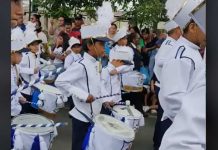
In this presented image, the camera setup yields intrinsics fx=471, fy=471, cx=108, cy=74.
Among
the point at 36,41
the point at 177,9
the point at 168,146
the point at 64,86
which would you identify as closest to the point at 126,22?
the point at 36,41

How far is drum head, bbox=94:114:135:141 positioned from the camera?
3.74m

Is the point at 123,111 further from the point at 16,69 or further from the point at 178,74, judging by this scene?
the point at 178,74

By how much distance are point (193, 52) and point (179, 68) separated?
0.17m

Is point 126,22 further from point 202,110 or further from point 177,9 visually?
point 202,110

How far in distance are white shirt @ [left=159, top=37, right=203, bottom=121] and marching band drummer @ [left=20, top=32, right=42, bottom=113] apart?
2353 millimetres

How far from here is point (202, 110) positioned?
1113 millimetres

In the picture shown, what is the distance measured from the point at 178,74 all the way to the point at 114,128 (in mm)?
903

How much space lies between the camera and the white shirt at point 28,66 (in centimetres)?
580

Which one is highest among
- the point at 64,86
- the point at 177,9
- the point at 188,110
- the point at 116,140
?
the point at 177,9

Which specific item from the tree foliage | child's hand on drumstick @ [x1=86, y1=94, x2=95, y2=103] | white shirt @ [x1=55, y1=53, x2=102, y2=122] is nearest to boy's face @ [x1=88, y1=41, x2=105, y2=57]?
white shirt @ [x1=55, y1=53, x2=102, y2=122]

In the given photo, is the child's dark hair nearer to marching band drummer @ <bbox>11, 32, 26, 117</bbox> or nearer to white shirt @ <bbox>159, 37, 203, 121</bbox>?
marching band drummer @ <bbox>11, 32, 26, 117</bbox>

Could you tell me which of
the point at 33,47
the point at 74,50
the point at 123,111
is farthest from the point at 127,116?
the point at 74,50

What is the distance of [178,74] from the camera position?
3295 millimetres

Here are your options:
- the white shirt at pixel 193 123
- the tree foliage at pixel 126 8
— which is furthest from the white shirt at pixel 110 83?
the tree foliage at pixel 126 8
